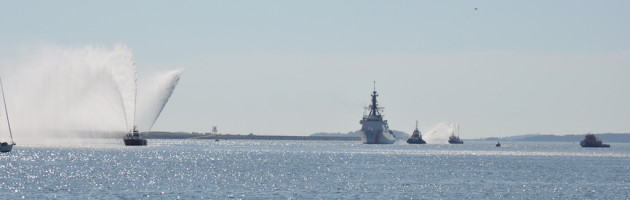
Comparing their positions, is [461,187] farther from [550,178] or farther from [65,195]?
[65,195]

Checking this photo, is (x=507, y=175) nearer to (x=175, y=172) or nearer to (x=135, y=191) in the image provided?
(x=175, y=172)

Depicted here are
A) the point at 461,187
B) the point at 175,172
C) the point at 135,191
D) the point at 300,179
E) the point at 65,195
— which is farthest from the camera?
the point at 175,172

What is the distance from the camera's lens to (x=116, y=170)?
107812 millimetres

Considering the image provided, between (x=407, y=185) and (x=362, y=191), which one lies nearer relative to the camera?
(x=362, y=191)

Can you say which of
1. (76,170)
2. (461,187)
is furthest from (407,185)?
(76,170)

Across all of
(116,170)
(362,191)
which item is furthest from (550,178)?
(116,170)

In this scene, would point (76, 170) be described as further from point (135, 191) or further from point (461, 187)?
point (461, 187)

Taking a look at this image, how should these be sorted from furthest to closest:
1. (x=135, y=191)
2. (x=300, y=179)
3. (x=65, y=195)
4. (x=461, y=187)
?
1. (x=300, y=179)
2. (x=461, y=187)
3. (x=135, y=191)
4. (x=65, y=195)

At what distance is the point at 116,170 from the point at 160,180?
17501 millimetres

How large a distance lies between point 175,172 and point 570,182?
120 feet

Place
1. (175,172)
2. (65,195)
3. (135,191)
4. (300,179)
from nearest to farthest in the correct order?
(65,195) < (135,191) < (300,179) < (175,172)

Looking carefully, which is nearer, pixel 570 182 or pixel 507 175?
pixel 570 182

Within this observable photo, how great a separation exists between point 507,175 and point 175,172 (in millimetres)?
33011

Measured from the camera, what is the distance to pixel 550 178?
4220 inches
